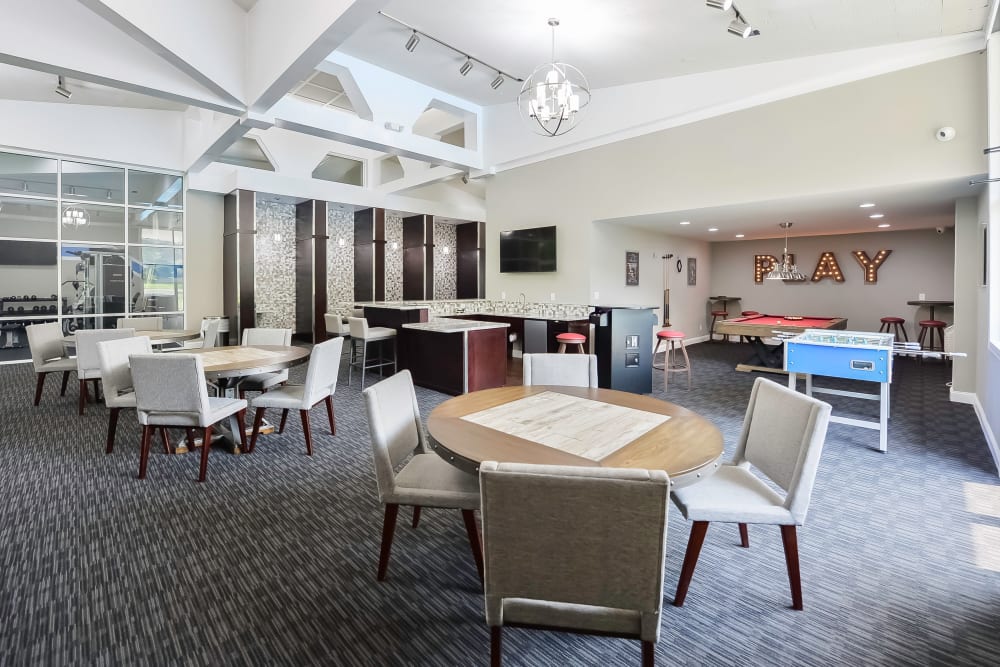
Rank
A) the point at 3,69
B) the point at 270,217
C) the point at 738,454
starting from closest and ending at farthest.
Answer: the point at 738,454 < the point at 3,69 < the point at 270,217

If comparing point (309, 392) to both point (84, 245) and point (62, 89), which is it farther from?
point (84, 245)

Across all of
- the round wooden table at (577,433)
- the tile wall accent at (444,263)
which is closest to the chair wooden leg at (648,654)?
the round wooden table at (577,433)

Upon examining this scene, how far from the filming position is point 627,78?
19.8ft

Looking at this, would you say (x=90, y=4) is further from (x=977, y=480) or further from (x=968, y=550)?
(x=977, y=480)

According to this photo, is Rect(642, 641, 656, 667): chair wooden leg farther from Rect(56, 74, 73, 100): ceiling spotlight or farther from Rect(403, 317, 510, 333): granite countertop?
Rect(56, 74, 73, 100): ceiling spotlight

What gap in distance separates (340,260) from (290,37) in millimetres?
7020

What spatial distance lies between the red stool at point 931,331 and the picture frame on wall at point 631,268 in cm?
465

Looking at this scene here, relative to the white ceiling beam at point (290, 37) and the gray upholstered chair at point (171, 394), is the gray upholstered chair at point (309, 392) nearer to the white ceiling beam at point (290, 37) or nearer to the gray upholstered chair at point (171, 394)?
the gray upholstered chair at point (171, 394)

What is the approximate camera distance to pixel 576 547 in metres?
1.21

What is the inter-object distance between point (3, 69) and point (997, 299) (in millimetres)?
10787

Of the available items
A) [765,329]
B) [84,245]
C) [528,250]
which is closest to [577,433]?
[765,329]

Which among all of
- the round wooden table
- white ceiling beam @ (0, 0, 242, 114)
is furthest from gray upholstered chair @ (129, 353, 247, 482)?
white ceiling beam @ (0, 0, 242, 114)

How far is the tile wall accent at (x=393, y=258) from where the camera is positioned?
11391 millimetres

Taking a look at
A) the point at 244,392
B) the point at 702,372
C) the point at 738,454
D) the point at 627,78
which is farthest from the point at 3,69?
the point at 702,372
